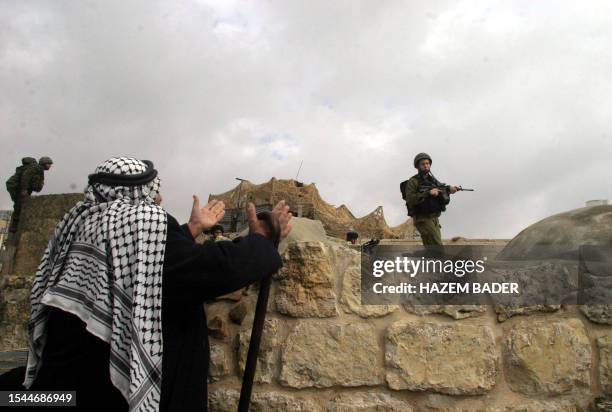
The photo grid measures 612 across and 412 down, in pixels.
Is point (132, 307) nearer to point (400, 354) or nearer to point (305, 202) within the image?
point (400, 354)

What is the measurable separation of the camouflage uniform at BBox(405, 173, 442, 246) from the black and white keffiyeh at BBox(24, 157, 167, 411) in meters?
4.21

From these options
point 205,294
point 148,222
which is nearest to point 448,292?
point 205,294

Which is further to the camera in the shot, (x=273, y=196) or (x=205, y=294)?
(x=273, y=196)

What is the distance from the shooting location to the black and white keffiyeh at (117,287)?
1366mm

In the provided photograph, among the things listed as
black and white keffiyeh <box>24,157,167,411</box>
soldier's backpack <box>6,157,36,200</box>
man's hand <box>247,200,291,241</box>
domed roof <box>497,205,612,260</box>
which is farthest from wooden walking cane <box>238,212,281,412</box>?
soldier's backpack <box>6,157,36,200</box>

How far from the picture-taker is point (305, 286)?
194 centimetres

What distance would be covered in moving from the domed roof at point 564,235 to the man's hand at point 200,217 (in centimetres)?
172

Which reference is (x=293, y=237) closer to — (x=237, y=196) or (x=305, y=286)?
(x=305, y=286)

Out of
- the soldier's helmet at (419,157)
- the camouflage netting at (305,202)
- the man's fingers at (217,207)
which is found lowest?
the man's fingers at (217,207)

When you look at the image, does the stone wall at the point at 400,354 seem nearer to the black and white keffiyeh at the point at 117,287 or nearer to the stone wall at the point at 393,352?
the stone wall at the point at 393,352

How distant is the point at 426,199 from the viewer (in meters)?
5.32

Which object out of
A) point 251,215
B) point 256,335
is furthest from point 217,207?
point 256,335

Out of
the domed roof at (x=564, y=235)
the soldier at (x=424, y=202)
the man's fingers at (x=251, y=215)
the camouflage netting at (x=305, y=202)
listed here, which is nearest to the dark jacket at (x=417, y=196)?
the soldier at (x=424, y=202)

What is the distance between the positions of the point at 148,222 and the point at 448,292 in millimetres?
1310
